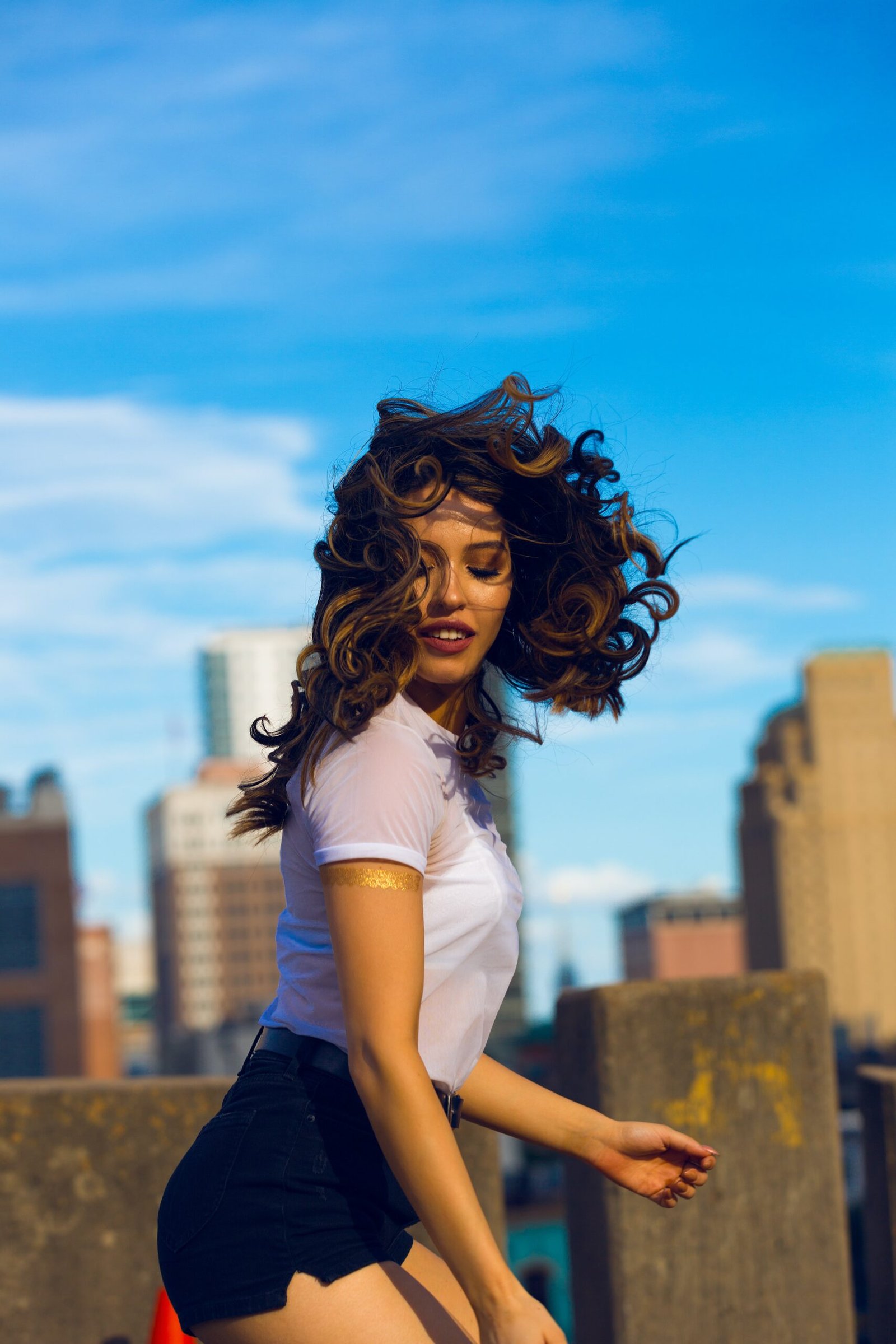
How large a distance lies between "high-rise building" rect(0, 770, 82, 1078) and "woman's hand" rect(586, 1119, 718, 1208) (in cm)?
6369

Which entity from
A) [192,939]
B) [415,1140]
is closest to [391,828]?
[415,1140]

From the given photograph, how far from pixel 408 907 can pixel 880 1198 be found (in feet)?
7.74

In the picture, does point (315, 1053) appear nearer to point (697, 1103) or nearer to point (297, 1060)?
point (297, 1060)

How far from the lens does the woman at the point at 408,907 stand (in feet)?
6.72

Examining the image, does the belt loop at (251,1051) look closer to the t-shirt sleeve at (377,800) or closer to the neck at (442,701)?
the t-shirt sleeve at (377,800)

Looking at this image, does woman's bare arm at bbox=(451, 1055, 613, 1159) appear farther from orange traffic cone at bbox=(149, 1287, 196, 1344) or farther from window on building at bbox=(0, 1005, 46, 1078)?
window on building at bbox=(0, 1005, 46, 1078)

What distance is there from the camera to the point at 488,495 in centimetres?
247

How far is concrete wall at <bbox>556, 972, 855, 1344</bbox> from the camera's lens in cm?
357

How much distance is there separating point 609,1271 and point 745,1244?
13.1 inches

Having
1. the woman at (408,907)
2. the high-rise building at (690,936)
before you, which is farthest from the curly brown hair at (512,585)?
the high-rise building at (690,936)

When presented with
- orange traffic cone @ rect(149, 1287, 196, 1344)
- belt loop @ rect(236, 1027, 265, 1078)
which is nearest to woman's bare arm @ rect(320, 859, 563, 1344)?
belt loop @ rect(236, 1027, 265, 1078)

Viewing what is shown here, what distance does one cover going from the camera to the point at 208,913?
180 metres

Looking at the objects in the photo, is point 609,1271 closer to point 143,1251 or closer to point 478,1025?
point 143,1251

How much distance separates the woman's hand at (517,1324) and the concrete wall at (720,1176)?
1.61 m
